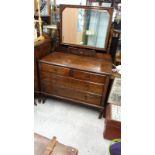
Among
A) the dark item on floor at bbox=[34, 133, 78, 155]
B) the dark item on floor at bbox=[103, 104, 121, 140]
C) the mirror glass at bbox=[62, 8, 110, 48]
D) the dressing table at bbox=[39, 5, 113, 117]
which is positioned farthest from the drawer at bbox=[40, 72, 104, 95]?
the dark item on floor at bbox=[34, 133, 78, 155]

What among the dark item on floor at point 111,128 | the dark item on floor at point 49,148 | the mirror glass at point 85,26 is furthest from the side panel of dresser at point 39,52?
the dark item on floor at point 49,148

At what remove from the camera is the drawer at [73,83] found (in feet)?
5.99

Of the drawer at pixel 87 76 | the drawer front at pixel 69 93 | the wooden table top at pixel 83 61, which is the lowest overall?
the drawer front at pixel 69 93

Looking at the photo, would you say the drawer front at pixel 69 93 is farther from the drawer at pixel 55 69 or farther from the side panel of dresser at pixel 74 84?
the drawer at pixel 55 69

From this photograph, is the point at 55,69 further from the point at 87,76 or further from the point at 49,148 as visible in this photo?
the point at 49,148

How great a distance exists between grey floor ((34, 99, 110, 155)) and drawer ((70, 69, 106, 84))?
570 millimetres

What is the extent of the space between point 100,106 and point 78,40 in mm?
959

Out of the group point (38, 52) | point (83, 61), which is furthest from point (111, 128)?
point (38, 52)

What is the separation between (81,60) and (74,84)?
1.11ft

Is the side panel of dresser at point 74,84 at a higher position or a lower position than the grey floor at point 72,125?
higher

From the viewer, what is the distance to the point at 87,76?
70.3 inches

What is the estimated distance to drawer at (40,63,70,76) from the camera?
1.87 m
